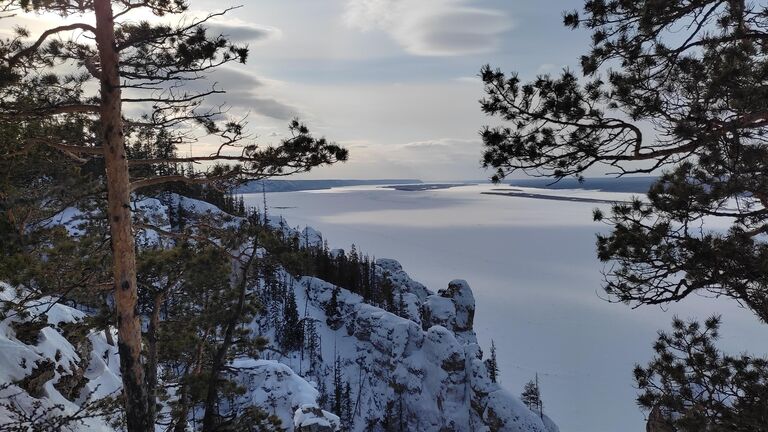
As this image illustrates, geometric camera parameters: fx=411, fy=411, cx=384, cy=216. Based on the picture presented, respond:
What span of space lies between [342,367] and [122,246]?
47.3 meters

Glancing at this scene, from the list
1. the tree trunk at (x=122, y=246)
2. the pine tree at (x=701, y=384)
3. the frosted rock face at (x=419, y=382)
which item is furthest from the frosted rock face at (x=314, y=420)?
the frosted rock face at (x=419, y=382)

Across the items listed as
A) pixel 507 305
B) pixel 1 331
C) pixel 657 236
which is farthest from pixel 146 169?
pixel 507 305

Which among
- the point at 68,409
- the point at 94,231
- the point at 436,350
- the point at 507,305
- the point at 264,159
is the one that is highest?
the point at 264,159

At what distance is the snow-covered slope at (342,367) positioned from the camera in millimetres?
8392

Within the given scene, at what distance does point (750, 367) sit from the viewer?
7.20 m

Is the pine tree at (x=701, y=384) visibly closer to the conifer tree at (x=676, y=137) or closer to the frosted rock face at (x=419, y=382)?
the conifer tree at (x=676, y=137)

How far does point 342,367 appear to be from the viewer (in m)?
49.4

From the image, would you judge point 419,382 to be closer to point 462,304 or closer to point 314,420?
Answer: point 462,304

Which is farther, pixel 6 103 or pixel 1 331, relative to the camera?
pixel 1 331

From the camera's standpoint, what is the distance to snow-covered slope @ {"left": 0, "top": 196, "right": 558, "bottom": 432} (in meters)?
8.39

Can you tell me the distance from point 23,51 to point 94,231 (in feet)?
19.1

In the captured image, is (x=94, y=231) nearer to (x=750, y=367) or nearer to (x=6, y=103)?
(x=6, y=103)

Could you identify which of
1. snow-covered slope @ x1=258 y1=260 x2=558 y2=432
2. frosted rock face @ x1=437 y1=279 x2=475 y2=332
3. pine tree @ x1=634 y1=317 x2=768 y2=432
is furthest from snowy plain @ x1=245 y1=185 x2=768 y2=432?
pine tree @ x1=634 y1=317 x2=768 y2=432

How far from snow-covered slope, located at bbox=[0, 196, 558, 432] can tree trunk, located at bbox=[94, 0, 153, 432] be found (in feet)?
2.85
